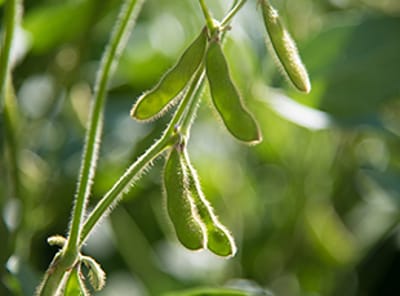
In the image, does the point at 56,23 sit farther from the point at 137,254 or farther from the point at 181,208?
the point at 181,208

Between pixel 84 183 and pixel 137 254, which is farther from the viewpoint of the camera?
pixel 137 254

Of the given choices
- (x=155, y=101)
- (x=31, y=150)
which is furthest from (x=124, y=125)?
(x=155, y=101)

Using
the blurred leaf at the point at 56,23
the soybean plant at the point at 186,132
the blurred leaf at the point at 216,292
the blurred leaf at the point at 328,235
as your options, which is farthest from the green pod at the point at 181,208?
the blurred leaf at the point at 328,235

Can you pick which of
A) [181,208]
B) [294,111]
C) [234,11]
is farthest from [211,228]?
[294,111]

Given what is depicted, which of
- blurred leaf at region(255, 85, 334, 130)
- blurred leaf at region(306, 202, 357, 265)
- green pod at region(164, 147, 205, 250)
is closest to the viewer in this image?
green pod at region(164, 147, 205, 250)

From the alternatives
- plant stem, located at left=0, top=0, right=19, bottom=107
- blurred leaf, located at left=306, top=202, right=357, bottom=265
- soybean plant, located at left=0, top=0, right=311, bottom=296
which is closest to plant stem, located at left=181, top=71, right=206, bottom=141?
soybean plant, located at left=0, top=0, right=311, bottom=296

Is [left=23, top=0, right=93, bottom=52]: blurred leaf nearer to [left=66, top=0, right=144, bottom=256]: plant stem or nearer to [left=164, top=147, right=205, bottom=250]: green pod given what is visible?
[left=66, top=0, right=144, bottom=256]: plant stem
